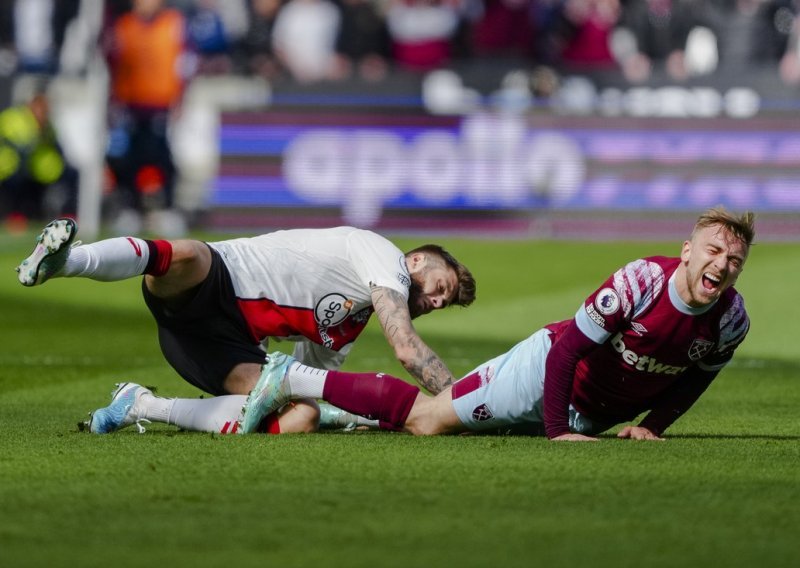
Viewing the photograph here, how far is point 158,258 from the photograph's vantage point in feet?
21.9

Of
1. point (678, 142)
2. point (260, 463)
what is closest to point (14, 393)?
point (260, 463)

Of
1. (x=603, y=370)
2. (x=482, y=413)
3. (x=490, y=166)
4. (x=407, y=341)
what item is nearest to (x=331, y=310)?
(x=407, y=341)

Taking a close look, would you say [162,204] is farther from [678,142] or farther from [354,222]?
[678,142]

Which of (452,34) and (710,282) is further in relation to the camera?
(452,34)

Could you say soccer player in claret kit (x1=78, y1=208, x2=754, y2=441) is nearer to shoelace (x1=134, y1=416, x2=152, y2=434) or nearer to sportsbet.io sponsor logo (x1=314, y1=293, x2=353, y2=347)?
shoelace (x1=134, y1=416, x2=152, y2=434)

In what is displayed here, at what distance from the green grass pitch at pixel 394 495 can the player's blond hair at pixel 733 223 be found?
2.71 feet

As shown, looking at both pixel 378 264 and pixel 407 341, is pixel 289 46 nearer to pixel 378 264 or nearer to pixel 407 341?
pixel 378 264

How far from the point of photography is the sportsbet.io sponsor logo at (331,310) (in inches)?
273

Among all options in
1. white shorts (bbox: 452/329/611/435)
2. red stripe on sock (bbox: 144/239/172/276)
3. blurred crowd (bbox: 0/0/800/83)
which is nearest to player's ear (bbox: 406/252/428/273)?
white shorts (bbox: 452/329/611/435)

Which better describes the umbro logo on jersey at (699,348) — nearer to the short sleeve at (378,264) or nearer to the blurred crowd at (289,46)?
the short sleeve at (378,264)

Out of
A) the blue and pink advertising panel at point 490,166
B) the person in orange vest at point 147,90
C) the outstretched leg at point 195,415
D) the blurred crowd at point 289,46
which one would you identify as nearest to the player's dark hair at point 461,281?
the outstretched leg at point 195,415

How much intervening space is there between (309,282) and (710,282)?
1821 millimetres

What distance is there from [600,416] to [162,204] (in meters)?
13.5

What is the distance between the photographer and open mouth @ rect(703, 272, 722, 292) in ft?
19.5
